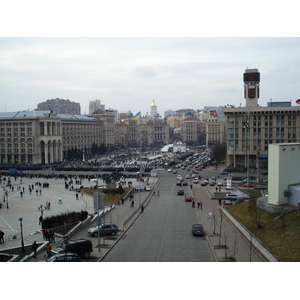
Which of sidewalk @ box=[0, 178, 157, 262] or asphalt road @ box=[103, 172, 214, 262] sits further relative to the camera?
sidewalk @ box=[0, 178, 157, 262]

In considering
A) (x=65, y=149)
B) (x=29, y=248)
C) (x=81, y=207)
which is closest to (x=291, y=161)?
(x=29, y=248)

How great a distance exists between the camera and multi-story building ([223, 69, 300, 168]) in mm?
60406

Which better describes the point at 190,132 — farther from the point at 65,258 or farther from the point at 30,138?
the point at 65,258

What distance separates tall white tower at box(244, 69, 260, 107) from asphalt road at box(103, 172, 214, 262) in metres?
38.4

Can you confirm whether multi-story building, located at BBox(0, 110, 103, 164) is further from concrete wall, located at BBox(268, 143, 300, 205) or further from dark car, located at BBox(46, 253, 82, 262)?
dark car, located at BBox(46, 253, 82, 262)

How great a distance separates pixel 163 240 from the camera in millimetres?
21172

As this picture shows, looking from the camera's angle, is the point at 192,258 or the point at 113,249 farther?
the point at 113,249

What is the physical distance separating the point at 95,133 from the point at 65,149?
21.4 metres

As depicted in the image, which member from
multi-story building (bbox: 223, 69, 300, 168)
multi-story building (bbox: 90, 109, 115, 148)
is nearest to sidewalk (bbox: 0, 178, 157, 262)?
multi-story building (bbox: 223, 69, 300, 168)

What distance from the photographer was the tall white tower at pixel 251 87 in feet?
220

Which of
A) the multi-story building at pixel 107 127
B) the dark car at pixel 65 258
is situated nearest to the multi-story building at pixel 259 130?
the dark car at pixel 65 258

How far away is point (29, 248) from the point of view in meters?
19.1

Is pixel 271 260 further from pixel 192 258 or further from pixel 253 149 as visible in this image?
pixel 253 149

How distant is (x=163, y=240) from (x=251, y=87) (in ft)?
168
